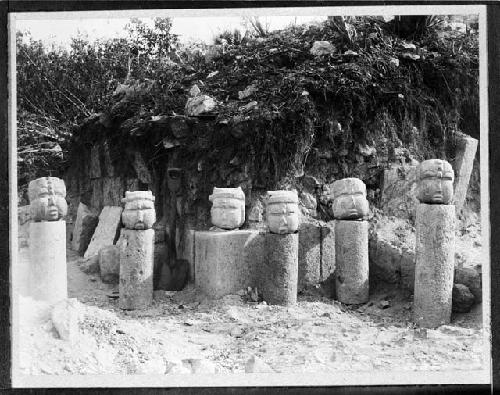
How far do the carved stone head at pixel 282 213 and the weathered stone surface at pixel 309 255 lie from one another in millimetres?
454

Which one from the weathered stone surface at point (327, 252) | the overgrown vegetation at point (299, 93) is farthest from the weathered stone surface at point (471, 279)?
the overgrown vegetation at point (299, 93)

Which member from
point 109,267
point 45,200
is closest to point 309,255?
point 109,267

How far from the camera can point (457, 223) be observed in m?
8.38

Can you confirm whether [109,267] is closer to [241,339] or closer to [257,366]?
[241,339]

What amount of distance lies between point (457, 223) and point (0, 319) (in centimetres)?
555

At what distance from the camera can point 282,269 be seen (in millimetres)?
7609

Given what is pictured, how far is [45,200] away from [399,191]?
14.8 ft

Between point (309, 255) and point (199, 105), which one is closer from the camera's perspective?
point (309, 255)

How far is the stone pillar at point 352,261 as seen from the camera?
25.4 feet

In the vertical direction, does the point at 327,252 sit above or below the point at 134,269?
above

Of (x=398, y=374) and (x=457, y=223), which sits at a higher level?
(x=457, y=223)

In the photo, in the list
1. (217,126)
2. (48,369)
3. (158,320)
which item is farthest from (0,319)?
(217,126)

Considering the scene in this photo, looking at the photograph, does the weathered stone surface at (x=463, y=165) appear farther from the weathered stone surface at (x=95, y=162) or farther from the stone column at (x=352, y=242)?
the weathered stone surface at (x=95, y=162)

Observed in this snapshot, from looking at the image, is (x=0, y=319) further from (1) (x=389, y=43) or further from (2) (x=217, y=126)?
(1) (x=389, y=43)
